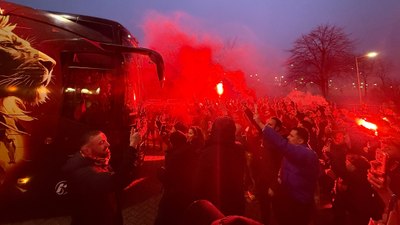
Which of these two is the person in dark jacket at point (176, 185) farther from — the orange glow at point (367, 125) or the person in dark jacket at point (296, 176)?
the orange glow at point (367, 125)

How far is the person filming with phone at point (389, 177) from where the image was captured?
2.64 meters

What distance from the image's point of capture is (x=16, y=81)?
4.99 m

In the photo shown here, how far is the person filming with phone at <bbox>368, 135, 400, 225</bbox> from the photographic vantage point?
2641mm

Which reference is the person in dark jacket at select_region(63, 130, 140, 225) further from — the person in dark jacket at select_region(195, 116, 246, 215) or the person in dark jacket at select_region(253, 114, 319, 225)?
the person in dark jacket at select_region(253, 114, 319, 225)

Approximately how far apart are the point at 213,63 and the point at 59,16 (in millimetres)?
38550

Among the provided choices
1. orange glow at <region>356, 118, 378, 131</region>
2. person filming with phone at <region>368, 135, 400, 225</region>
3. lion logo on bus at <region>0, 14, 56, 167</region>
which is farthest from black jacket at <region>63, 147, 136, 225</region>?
orange glow at <region>356, 118, 378, 131</region>

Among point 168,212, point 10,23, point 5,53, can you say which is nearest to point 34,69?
point 5,53

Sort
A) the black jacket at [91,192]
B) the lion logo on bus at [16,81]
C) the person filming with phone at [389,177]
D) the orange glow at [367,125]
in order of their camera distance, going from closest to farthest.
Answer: the person filming with phone at [389,177]
the black jacket at [91,192]
the lion logo on bus at [16,81]
the orange glow at [367,125]

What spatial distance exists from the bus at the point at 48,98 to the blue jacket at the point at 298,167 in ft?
9.74

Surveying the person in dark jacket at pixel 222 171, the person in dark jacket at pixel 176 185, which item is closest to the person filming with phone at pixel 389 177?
→ the person in dark jacket at pixel 222 171

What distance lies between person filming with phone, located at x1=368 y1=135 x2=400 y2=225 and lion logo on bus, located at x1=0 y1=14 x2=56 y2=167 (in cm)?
523

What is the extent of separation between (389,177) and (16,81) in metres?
5.70

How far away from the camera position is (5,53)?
16.4 feet

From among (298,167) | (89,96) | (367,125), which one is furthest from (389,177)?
(89,96)
